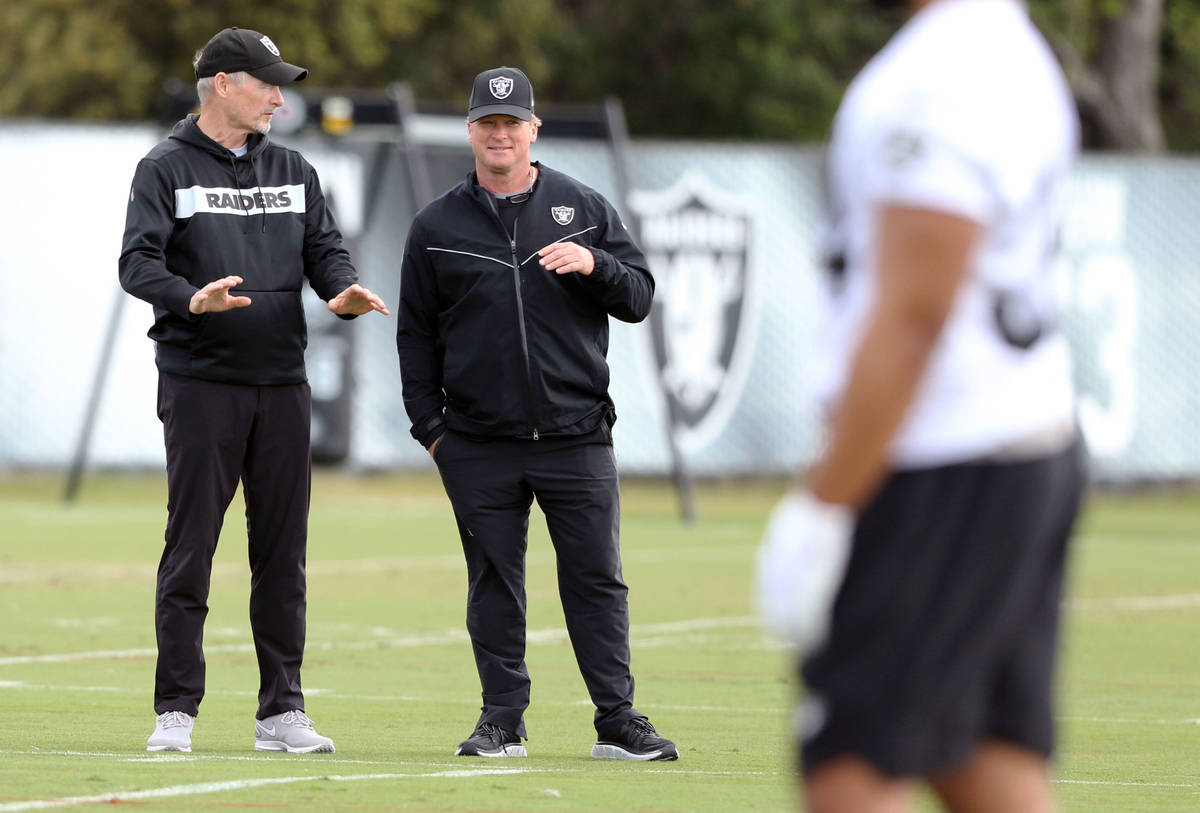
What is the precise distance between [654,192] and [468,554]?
15892mm

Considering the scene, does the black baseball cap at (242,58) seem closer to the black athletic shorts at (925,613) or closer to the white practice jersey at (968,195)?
the white practice jersey at (968,195)

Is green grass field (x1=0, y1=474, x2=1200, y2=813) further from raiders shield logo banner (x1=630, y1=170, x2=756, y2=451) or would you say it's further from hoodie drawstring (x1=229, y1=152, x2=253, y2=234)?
raiders shield logo banner (x1=630, y1=170, x2=756, y2=451)

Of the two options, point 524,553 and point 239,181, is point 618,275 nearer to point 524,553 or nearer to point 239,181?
point 524,553

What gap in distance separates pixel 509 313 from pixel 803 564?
4445 millimetres

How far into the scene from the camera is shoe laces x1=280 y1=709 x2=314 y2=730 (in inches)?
299

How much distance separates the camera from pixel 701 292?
2308cm

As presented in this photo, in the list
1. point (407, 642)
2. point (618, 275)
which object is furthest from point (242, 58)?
point (407, 642)

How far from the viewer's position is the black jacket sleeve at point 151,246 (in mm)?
7316

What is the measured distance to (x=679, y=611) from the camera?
43.9ft

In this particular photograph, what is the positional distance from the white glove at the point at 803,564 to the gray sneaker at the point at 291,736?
443 centimetres

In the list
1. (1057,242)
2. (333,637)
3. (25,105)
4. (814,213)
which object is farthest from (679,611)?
(25,105)

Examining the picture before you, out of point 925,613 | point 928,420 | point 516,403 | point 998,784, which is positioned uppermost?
point 516,403

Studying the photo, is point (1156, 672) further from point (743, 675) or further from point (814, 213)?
point (814, 213)

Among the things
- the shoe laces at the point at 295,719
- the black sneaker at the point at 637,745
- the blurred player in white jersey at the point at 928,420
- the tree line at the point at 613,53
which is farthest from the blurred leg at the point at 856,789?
the tree line at the point at 613,53
